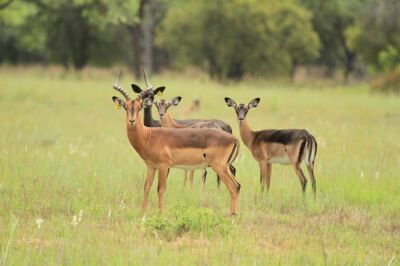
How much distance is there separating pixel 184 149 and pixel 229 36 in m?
36.8

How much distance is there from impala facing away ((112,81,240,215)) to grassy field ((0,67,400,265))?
18.8 inches

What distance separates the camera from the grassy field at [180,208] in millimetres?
7934

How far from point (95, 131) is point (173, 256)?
10.8 meters

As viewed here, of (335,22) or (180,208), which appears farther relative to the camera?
(335,22)

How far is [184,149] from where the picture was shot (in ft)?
32.8

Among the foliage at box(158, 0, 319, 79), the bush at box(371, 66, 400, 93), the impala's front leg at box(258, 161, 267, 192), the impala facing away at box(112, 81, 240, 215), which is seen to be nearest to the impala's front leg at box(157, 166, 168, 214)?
the impala facing away at box(112, 81, 240, 215)

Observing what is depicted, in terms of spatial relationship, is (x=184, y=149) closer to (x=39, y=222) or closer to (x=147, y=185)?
(x=147, y=185)

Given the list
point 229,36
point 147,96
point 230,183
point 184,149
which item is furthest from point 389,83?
point 184,149

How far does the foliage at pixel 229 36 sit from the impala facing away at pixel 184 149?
1431 inches

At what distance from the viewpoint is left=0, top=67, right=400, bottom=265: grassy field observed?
7.93 metres

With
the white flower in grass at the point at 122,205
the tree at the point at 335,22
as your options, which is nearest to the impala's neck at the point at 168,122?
the white flower in grass at the point at 122,205

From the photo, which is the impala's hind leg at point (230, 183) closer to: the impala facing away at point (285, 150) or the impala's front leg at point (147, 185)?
the impala's front leg at point (147, 185)

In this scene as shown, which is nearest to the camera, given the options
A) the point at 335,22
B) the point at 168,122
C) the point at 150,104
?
the point at 150,104

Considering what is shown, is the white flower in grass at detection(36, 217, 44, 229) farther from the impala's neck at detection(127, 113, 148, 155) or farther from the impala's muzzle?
the impala's muzzle
